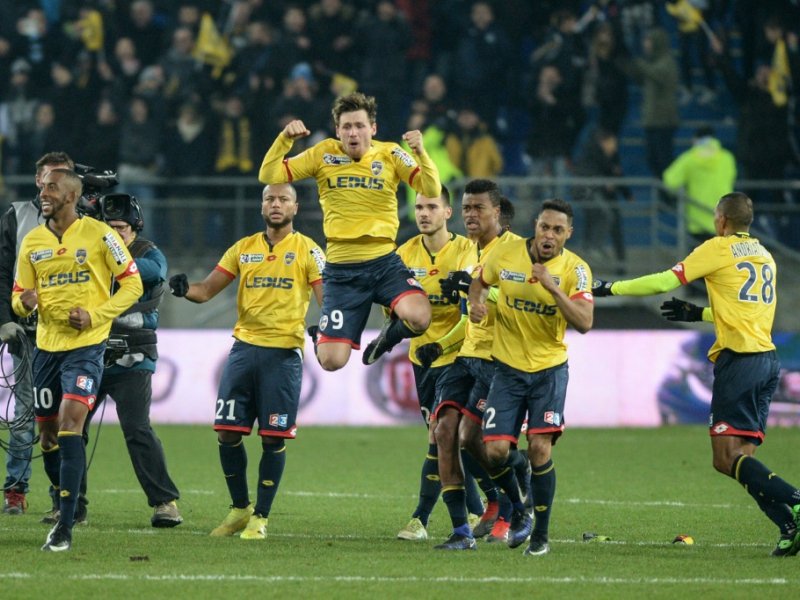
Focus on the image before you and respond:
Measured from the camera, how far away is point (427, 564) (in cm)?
810

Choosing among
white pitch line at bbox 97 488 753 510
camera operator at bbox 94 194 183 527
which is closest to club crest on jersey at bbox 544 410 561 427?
camera operator at bbox 94 194 183 527

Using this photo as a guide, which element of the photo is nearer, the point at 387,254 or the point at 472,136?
the point at 387,254

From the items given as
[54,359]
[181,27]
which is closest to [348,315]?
[54,359]

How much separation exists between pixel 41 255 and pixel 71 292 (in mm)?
292

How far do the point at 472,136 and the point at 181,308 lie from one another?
14.5 ft

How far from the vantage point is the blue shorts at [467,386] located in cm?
939

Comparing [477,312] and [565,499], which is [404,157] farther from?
[565,499]

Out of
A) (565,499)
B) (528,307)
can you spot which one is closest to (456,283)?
(528,307)

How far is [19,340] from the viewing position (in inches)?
380

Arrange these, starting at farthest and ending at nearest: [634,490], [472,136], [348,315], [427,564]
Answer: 1. [472,136]
2. [634,490]
3. [348,315]
4. [427,564]

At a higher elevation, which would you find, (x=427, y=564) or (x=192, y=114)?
(x=192, y=114)

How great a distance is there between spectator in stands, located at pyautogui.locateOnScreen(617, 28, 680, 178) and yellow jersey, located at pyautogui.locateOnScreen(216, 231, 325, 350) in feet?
36.6

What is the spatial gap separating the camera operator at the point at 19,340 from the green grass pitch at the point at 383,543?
24cm

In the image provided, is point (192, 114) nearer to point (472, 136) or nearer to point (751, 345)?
point (472, 136)
